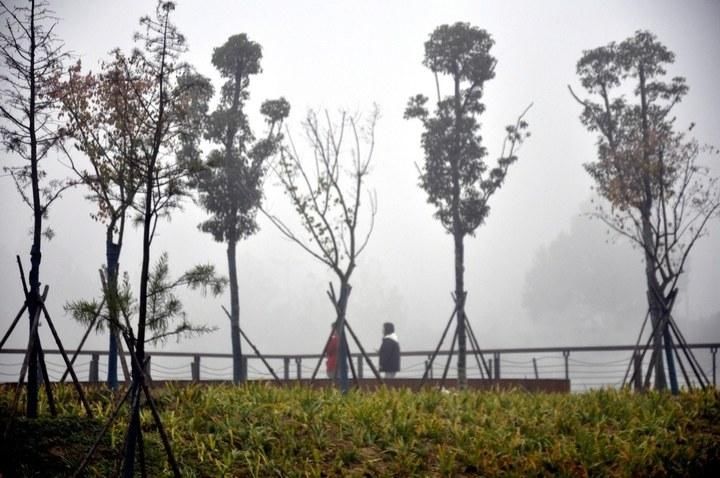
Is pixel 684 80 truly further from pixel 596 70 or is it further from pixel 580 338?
pixel 580 338

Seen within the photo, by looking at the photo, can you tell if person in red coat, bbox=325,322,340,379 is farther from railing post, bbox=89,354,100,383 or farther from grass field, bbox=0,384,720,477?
railing post, bbox=89,354,100,383

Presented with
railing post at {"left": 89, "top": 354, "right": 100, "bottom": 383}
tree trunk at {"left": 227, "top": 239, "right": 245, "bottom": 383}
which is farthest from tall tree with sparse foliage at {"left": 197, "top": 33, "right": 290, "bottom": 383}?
railing post at {"left": 89, "top": 354, "right": 100, "bottom": 383}

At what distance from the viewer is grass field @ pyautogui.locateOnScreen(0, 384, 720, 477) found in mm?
7059

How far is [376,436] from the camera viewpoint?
805 centimetres

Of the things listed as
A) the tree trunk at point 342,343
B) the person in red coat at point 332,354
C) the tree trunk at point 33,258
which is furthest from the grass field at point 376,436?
the person in red coat at point 332,354

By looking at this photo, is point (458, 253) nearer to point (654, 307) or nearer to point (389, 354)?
point (389, 354)

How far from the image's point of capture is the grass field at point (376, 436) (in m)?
7.06

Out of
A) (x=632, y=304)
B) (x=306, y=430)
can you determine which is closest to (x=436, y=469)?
(x=306, y=430)

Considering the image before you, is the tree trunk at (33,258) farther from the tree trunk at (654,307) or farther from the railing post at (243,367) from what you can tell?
the tree trunk at (654,307)

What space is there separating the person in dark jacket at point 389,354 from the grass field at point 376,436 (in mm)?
4820

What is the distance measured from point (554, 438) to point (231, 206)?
12174 millimetres

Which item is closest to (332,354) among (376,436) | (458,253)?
(458,253)

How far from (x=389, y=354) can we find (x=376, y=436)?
22.4 feet

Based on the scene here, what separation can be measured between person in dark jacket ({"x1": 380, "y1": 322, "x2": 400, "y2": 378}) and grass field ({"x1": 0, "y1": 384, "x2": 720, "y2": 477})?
15.8 ft
